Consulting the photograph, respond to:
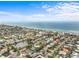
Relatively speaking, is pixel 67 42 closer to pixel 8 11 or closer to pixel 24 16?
pixel 24 16

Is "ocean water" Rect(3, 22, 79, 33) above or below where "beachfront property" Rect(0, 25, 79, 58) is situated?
above

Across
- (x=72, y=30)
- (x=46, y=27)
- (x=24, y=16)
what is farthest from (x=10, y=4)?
(x=72, y=30)

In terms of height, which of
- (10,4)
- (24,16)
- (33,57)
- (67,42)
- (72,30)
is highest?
(10,4)

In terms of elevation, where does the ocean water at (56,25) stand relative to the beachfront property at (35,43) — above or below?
above

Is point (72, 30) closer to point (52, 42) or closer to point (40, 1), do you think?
point (52, 42)

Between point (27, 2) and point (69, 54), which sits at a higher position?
point (27, 2)

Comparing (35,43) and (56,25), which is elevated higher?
(56,25)
